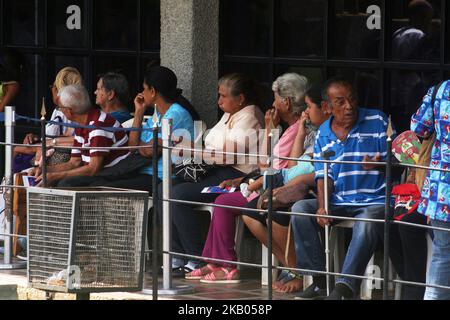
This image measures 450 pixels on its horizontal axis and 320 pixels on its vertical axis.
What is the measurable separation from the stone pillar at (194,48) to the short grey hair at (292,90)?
3.99ft

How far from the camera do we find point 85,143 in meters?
11.0

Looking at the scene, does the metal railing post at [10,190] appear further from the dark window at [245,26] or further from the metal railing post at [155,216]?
the dark window at [245,26]

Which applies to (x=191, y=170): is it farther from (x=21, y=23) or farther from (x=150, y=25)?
(x=21, y=23)

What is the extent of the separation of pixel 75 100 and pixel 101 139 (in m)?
0.63

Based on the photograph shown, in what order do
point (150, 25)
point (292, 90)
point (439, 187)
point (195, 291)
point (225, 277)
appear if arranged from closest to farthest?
point (439, 187), point (195, 291), point (225, 277), point (292, 90), point (150, 25)

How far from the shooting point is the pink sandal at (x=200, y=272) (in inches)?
419

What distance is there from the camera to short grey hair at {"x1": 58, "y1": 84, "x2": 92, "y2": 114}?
11383 millimetres

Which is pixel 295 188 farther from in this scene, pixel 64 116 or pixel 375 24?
pixel 64 116

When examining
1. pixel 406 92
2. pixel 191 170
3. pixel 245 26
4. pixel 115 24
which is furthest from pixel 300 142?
pixel 115 24

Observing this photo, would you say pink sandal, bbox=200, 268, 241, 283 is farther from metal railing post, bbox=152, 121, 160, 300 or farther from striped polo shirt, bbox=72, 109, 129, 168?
striped polo shirt, bbox=72, 109, 129, 168

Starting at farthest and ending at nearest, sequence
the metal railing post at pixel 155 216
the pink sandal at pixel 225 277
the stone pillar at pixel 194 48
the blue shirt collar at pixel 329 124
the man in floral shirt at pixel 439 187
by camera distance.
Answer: the stone pillar at pixel 194 48 → the pink sandal at pixel 225 277 → the blue shirt collar at pixel 329 124 → the metal railing post at pixel 155 216 → the man in floral shirt at pixel 439 187

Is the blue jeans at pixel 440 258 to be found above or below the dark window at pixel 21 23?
below

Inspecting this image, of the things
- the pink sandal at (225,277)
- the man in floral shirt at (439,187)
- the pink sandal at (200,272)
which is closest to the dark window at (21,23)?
the pink sandal at (200,272)
